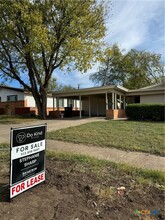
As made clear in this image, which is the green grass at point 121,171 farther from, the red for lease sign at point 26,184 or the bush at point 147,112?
the bush at point 147,112

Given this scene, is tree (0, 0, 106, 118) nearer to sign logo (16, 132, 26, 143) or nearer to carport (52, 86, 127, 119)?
carport (52, 86, 127, 119)

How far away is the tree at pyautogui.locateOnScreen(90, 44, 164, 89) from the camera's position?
35344mm

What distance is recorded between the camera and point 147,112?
1371cm

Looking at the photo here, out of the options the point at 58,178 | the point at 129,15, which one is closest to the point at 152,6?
the point at 129,15

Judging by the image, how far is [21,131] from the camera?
2.83 m

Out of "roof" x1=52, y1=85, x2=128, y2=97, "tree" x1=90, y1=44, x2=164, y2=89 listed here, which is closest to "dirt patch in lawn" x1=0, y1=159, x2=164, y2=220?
"roof" x1=52, y1=85, x2=128, y2=97

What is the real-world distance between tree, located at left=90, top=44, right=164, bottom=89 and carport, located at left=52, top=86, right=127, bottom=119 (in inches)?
510

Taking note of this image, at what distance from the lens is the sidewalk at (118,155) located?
4.46 metres

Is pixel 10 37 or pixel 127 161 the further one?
pixel 10 37

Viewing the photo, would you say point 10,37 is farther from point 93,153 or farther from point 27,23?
point 93,153

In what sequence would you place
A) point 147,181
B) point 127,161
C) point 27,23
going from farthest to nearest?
point 27,23 → point 127,161 → point 147,181

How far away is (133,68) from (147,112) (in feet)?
76.3

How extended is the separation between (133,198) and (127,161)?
202cm

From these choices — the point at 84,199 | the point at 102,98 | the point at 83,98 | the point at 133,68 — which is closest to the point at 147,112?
the point at 102,98
